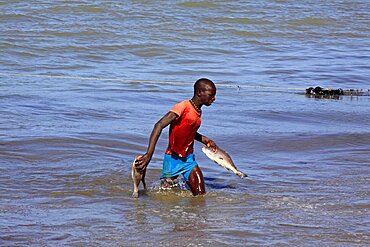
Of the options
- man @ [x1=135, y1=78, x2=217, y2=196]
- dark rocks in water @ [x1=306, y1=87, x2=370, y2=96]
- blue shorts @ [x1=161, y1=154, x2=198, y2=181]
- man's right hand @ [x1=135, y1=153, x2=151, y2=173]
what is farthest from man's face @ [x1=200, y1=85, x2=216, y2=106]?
dark rocks in water @ [x1=306, y1=87, x2=370, y2=96]

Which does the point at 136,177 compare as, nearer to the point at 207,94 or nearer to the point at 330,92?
the point at 207,94

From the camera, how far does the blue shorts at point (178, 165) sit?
20.9 ft

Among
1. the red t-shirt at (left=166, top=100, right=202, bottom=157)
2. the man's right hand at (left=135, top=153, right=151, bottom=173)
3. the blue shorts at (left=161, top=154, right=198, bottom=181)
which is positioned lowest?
the blue shorts at (left=161, top=154, right=198, bottom=181)

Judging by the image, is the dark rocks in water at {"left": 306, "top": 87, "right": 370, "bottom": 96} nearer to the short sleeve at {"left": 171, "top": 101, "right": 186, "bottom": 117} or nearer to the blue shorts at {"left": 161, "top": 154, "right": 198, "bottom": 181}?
the blue shorts at {"left": 161, "top": 154, "right": 198, "bottom": 181}

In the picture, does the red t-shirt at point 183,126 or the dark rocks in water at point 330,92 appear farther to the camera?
the dark rocks in water at point 330,92

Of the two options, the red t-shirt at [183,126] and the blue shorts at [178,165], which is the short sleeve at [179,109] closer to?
the red t-shirt at [183,126]

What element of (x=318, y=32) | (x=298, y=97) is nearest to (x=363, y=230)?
(x=298, y=97)

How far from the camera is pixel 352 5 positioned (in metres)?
25.6

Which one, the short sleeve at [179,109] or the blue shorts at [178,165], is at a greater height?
the short sleeve at [179,109]

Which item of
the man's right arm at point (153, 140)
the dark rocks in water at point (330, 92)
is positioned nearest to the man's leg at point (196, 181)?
the man's right arm at point (153, 140)

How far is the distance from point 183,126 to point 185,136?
0.28 feet

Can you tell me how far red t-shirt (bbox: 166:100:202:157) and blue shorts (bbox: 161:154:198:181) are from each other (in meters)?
0.07

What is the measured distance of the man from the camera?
6090 mm

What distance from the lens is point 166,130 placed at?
930 centimetres
